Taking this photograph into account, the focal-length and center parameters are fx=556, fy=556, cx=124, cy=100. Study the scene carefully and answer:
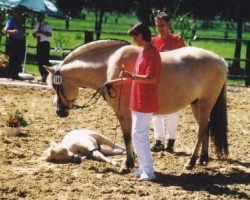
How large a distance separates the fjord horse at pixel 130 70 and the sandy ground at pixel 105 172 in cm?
41

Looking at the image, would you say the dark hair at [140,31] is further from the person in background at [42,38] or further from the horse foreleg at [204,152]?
the person in background at [42,38]

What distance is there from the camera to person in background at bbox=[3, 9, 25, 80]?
1419 cm

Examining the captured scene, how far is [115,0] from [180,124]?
25.9 metres

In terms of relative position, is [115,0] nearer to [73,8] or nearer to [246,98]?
[73,8]

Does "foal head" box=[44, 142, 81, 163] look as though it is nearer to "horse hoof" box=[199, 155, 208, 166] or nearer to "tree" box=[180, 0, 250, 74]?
"horse hoof" box=[199, 155, 208, 166]

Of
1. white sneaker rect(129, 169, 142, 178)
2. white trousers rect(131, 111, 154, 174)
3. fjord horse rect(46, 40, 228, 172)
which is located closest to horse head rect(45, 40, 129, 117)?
fjord horse rect(46, 40, 228, 172)

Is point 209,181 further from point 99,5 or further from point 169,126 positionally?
point 99,5

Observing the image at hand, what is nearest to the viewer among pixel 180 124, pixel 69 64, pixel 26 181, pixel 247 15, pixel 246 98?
pixel 26 181

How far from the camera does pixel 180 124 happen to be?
1002cm

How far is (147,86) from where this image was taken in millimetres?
5961

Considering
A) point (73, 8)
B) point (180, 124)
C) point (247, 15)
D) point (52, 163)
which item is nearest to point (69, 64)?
point (52, 163)

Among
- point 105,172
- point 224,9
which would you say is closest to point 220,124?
point 105,172

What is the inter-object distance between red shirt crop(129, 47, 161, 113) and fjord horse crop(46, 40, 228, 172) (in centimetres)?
69

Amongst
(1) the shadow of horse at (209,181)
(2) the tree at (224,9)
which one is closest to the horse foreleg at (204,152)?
(1) the shadow of horse at (209,181)
